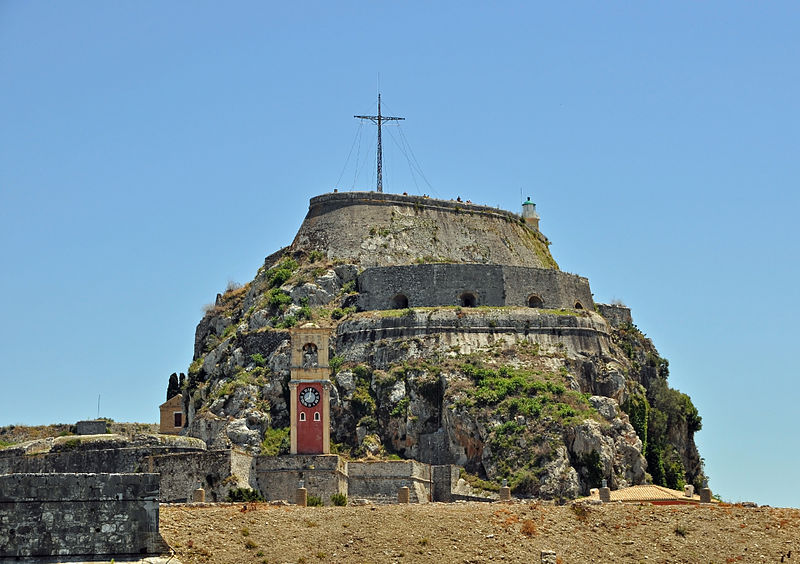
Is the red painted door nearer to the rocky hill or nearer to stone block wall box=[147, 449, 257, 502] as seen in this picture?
stone block wall box=[147, 449, 257, 502]

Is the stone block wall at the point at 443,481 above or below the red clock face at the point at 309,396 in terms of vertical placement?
below

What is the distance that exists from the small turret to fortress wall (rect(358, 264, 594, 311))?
608 inches

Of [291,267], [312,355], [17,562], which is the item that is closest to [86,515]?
[17,562]

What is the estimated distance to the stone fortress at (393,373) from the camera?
71250mm

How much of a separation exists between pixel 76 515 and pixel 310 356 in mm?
35987

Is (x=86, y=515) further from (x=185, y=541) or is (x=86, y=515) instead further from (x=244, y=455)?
(x=244, y=455)

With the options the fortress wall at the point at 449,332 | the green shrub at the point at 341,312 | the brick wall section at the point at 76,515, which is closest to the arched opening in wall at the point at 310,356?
the fortress wall at the point at 449,332

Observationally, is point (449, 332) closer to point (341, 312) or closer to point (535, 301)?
point (341, 312)

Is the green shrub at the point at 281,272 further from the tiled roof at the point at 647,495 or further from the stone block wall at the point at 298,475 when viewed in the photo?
the tiled roof at the point at 647,495

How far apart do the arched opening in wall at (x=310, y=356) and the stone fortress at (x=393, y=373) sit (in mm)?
143

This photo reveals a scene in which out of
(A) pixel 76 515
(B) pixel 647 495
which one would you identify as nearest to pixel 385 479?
(B) pixel 647 495

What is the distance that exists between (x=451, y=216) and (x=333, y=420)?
70.3 ft

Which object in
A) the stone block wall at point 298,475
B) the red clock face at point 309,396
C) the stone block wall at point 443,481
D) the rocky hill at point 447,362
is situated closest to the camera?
the stone block wall at point 298,475

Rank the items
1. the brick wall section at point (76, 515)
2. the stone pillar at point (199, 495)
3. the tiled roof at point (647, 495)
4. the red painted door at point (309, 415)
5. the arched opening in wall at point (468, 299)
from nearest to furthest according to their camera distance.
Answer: the brick wall section at point (76, 515) → the stone pillar at point (199, 495) → the tiled roof at point (647, 495) → the red painted door at point (309, 415) → the arched opening in wall at point (468, 299)
